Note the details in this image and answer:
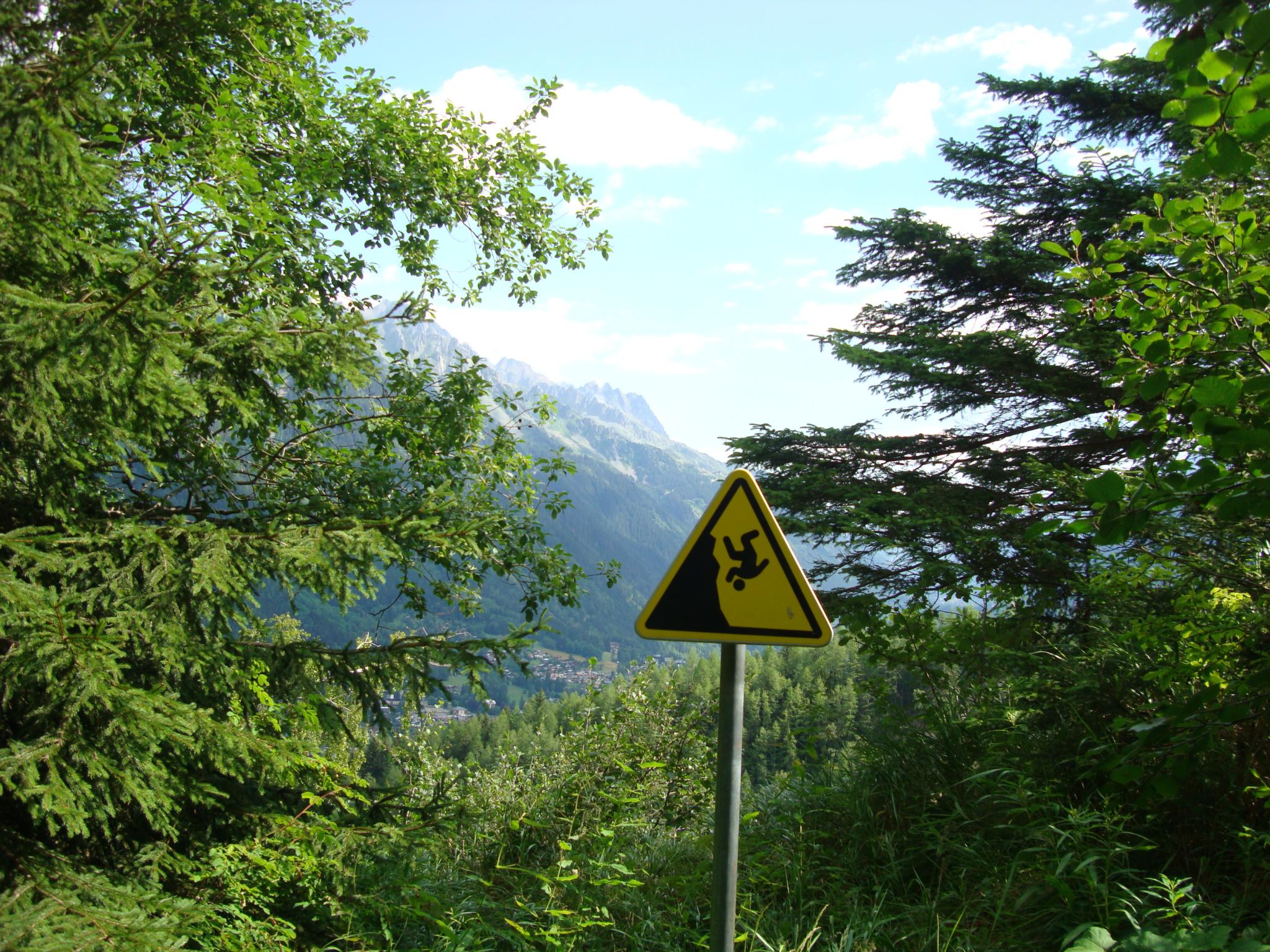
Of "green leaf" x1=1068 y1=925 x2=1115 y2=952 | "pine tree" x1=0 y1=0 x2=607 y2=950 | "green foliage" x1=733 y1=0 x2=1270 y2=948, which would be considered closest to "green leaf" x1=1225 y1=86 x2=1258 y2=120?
"green foliage" x1=733 y1=0 x2=1270 y2=948

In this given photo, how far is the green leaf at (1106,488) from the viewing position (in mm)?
2229

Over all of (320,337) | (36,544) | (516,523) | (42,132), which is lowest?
(36,544)

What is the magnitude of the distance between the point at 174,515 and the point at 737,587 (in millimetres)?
3670

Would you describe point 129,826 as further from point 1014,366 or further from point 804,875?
point 1014,366

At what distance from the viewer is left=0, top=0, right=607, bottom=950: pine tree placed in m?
2.99

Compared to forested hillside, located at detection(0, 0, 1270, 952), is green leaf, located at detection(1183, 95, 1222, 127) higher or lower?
higher

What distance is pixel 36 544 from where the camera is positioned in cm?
362

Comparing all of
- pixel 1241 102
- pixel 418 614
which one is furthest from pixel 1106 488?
pixel 418 614

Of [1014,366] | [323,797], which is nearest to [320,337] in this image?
[323,797]

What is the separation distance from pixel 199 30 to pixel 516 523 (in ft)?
14.4

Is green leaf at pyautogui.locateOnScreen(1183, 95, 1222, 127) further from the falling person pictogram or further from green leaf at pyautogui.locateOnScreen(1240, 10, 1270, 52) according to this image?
the falling person pictogram

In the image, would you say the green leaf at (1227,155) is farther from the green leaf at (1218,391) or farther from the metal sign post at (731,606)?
the metal sign post at (731,606)

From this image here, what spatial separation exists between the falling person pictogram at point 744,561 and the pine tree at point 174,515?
6.94 ft

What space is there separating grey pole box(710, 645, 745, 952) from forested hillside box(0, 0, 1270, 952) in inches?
46.7
